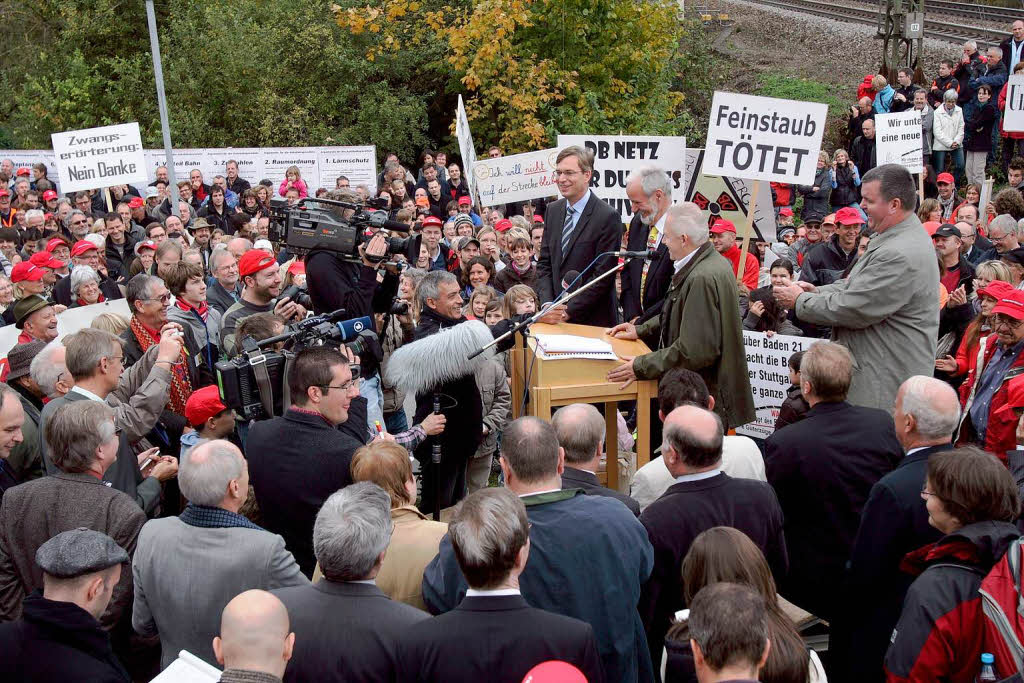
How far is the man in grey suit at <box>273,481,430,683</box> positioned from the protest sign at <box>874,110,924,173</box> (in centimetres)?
1101

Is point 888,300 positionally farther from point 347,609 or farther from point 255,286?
point 255,286

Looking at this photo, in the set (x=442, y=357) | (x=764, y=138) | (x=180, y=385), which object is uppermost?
(x=764, y=138)

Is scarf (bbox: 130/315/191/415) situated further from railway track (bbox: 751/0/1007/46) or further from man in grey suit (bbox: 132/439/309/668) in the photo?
railway track (bbox: 751/0/1007/46)

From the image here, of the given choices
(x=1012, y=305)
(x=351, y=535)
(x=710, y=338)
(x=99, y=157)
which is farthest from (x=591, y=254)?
(x=99, y=157)

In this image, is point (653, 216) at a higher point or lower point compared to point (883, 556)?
higher

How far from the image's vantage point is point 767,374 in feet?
25.1

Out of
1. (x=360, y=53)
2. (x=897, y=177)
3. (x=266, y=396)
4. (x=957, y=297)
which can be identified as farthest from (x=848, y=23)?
(x=266, y=396)

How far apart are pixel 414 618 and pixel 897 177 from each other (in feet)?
12.9

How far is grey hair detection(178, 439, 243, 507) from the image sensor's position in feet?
13.3

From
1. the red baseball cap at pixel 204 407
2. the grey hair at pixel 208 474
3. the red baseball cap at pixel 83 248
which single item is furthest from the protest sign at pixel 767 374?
the red baseball cap at pixel 83 248

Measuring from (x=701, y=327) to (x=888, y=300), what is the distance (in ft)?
3.45

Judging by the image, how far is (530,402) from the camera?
6203 millimetres

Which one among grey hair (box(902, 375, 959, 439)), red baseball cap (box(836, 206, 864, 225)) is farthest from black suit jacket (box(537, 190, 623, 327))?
red baseball cap (box(836, 206, 864, 225))

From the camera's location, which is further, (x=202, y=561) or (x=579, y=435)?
(x=579, y=435)
